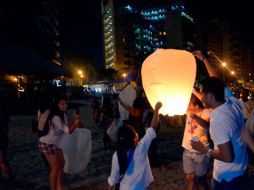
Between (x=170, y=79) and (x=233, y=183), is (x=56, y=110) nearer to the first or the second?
(x=170, y=79)

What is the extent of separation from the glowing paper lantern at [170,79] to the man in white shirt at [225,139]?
194 millimetres

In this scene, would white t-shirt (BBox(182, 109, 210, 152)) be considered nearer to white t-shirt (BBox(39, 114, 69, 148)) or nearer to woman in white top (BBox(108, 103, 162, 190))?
woman in white top (BBox(108, 103, 162, 190))

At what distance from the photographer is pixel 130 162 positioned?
11.3 feet

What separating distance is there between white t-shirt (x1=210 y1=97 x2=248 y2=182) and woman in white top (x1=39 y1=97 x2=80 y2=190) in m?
2.65

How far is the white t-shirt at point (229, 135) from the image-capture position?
2.89m

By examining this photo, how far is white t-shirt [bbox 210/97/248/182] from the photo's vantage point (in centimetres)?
289

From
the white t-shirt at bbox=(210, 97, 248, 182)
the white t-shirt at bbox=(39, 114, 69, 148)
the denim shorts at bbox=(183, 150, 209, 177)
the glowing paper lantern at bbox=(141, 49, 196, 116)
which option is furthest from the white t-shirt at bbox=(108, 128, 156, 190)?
the white t-shirt at bbox=(39, 114, 69, 148)

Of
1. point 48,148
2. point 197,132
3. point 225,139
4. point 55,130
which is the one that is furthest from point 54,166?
point 225,139

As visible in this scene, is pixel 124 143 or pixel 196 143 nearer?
pixel 196 143

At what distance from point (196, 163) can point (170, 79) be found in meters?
2.07

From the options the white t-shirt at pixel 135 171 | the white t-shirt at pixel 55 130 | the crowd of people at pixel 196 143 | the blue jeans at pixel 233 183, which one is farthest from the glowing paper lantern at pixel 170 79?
the white t-shirt at pixel 55 130

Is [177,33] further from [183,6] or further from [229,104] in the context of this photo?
[229,104]

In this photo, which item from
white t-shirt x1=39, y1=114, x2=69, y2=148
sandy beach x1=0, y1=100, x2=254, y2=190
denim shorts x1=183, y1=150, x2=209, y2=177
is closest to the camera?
denim shorts x1=183, y1=150, x2=209, y2=177

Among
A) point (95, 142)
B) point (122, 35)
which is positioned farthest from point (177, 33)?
point (95, 142)
